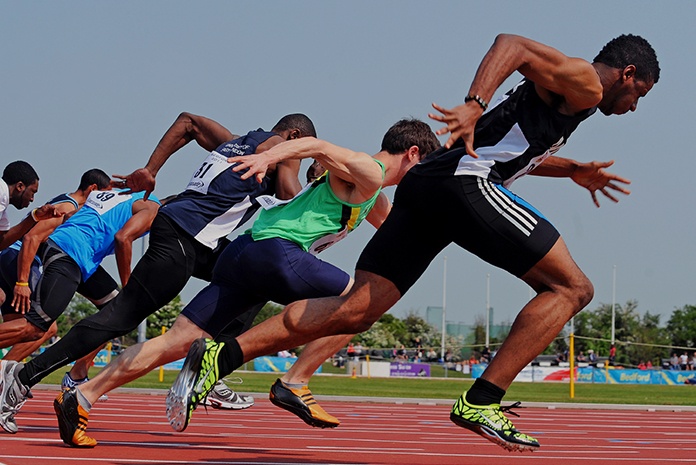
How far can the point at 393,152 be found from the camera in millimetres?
6371

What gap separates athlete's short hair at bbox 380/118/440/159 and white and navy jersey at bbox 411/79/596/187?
3.84 feet

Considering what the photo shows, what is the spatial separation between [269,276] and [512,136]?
179 cm

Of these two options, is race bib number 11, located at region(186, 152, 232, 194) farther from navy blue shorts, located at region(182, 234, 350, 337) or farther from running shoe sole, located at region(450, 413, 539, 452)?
running shoe sole, located at region(450, 413, 539, 452)

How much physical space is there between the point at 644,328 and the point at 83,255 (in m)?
95.3

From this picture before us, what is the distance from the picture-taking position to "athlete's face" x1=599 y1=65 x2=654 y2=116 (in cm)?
505

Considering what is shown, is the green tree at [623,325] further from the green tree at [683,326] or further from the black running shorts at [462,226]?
the black running shorts at [462,226]

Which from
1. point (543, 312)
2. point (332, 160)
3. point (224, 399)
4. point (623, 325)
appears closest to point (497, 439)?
point (543, 312)

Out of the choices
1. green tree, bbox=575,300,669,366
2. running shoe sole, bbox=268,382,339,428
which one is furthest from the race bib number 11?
green tree, bbox=575,300,669,366

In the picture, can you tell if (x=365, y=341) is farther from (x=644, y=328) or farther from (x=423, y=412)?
(x=423, y=412)

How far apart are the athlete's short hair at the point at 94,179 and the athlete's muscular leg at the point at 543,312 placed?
19.2ft

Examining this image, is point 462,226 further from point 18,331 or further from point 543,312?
point 18,331

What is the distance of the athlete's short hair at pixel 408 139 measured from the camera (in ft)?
20.9

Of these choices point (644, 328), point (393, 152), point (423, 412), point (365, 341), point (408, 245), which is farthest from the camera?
point (644, 328)

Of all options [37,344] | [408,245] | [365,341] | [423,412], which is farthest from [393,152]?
[365,341]
